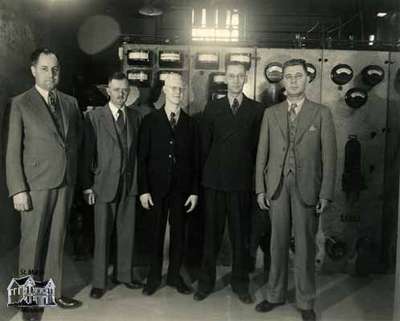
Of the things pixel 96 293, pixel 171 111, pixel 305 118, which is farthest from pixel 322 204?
pixel 96 293

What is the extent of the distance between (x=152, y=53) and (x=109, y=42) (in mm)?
989

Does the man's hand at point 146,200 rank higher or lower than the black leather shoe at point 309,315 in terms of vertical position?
higher

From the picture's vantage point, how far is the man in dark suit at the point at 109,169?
405 cm

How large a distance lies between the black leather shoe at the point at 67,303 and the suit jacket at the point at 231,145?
1.44 meters

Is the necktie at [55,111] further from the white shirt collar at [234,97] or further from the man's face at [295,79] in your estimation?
the man's face at [295,79]

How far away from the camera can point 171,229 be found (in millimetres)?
4148

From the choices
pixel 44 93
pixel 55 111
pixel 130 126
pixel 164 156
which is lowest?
pixel 164 156

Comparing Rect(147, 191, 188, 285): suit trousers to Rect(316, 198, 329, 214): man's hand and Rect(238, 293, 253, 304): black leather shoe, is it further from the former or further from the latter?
Rect(316, 198, 329, 214): man's hand

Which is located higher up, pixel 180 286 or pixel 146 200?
pixel 146 200

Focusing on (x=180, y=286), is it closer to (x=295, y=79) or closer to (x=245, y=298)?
(x=245, y=298)

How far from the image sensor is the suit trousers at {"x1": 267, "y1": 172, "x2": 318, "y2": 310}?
3.75 m

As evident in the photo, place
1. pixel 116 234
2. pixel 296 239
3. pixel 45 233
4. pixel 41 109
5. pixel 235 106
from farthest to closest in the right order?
pixel 116 234 < pixel 235 106 < pixel 296 239 < pixel 45 233 < pixel 41 109

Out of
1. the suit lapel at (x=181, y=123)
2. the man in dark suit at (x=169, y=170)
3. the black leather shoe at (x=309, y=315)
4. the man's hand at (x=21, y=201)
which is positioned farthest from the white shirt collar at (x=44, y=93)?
the black leather shoe at (x=309, y=315)

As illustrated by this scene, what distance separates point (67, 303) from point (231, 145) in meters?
1.88
